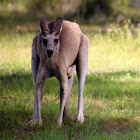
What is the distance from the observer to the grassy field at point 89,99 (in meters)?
3.97

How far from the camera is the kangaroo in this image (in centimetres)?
371

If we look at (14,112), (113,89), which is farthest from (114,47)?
(14,112)

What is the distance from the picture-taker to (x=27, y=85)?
5.80 metres

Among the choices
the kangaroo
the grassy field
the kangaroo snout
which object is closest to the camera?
the kangaroo snout

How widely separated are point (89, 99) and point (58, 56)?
5.40 ft

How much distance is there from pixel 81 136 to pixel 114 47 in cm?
529

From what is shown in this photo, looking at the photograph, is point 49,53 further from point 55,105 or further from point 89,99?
point 89,99

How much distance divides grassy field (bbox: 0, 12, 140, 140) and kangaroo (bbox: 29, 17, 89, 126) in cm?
24

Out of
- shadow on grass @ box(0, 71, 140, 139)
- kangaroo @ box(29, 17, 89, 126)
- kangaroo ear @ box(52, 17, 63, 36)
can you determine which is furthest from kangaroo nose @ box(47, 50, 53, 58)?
shadow on grass @ box(0, 71, 140, 139)

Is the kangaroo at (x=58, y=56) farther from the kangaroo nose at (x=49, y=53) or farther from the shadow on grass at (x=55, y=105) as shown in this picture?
the shadow on grass at (x=55, y=105)

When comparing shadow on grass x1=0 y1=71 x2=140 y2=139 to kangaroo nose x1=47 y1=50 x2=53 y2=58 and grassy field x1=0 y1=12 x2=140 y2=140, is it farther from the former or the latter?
kangaroo nose x1=47 y1=50 x2=53 y2=58

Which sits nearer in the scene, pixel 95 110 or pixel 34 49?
pixel 34 49

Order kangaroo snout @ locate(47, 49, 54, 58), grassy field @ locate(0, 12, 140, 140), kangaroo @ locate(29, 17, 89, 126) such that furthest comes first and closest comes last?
grassy field @ locate(0, 12, 140, 140), kangaroo @ locate(29, 17, 89, 126), kangaroo snout @ locate(47, 49, 54, 58)

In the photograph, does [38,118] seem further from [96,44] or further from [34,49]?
[96,44]
